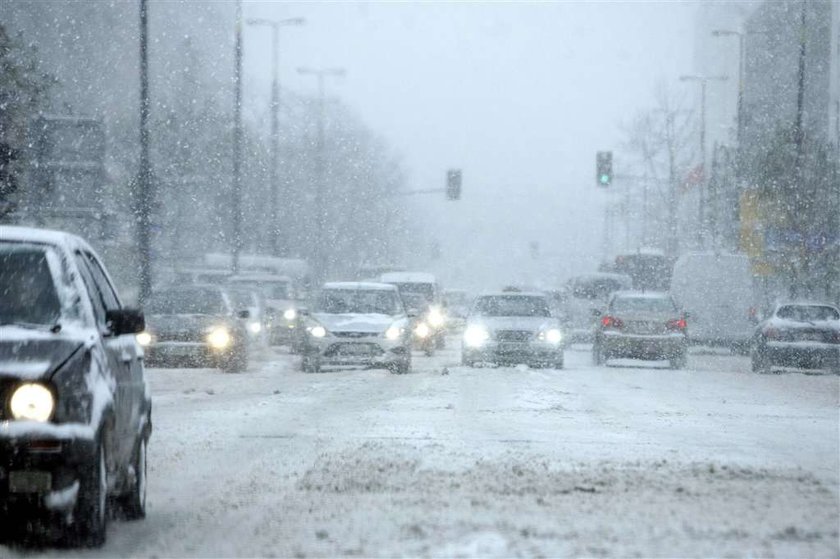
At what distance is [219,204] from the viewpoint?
7212 centimetres

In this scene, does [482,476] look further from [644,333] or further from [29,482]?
[644,333]

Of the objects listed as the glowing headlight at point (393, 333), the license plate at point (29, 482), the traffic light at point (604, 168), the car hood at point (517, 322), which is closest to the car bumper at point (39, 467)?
the license plate at point (29, 482)

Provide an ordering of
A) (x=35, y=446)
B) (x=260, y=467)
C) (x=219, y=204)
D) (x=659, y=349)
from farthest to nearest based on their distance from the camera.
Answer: (x=219, y=204), (x=659, y=349), (x=260, y=467), (x=35, y=446)

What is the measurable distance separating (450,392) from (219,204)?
53.3m

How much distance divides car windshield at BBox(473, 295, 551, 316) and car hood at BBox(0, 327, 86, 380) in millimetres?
22417

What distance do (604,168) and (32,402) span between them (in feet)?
122

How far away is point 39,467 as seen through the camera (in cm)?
659

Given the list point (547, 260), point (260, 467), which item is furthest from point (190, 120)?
point (547, 260)

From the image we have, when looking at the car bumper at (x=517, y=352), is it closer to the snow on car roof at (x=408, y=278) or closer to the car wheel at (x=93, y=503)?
the snow on car roof at (x=408, y=278)

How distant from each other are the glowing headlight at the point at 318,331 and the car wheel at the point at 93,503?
1821cm

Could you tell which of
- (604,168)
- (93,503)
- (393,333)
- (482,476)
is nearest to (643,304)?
(393,333)

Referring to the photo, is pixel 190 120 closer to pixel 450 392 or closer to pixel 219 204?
pixel 219 204

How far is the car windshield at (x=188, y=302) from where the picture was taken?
2525 centimetres

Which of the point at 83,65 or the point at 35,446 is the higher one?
the point at 83,65
